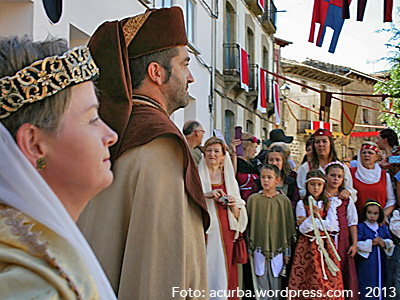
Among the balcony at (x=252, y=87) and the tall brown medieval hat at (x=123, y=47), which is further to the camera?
the balcony at (x=252, y=87)

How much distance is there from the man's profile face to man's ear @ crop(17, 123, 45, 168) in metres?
1.08

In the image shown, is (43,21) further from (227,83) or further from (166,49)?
(227,83)

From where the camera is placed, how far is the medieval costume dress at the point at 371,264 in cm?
524

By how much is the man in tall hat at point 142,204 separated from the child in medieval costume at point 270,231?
3.24m

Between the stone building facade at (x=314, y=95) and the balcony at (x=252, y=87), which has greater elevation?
the balcony at (x=252, y=87)

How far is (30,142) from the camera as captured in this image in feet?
3.56

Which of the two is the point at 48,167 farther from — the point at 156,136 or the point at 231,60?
the point at 231,60

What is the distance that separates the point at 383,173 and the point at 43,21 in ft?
12.0

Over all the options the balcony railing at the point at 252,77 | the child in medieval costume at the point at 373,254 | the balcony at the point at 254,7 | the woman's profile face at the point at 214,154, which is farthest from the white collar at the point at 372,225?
the balcony at the point at 254,7

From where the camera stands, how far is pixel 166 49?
2.13 m

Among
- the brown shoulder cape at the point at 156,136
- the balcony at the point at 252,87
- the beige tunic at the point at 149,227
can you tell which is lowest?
the balcony at the point at 252,87

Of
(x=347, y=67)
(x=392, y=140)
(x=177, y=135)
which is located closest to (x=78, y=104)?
(x=177, y=135)

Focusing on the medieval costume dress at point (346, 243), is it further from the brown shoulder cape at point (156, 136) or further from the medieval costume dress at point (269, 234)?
the brown shoulder cape at point (156, 136)

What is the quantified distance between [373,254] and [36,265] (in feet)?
15.8
